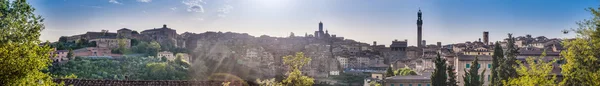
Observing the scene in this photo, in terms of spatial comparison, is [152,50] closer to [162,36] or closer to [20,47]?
Result: [162,36]

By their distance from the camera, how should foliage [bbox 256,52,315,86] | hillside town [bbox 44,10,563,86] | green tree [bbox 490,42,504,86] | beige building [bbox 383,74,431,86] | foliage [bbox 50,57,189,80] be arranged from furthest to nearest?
hillside town [bbox 44,10,563,86] < foliage [bbox 50,57,189,80] < beige building [bbox 383,74,431,86] < green tree [bbox 490,42,504,86] < foliage [bbox 256,52,315,86]

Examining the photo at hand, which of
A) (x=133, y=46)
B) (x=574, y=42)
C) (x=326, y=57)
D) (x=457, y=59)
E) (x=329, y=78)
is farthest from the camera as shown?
(x=326, y=57)

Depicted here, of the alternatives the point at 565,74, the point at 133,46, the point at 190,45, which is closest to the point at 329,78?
the point at 133,46

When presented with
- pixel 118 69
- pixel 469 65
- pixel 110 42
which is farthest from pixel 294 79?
pixel 110 42

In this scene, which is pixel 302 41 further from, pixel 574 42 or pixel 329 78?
pixel 574 42

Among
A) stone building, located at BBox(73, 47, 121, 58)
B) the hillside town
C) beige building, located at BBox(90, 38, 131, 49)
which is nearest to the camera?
stone building, located at BBox(73, 47, 121, 58)

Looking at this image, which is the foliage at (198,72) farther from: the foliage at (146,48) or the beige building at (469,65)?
the beige building at (469,65)

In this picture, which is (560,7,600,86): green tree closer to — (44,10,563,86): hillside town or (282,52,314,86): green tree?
(282,52,314,86): green tree

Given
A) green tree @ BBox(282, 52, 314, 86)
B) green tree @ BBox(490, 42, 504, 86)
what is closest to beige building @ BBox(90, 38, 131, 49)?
green tree @ BBox(490, 42, 504, 86)
